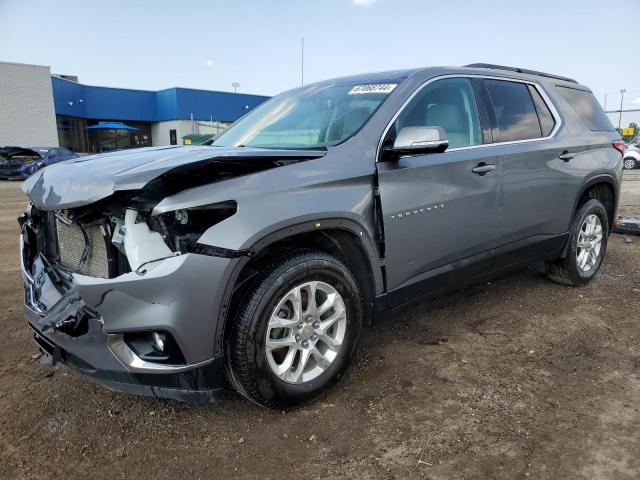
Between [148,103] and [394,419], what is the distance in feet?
135

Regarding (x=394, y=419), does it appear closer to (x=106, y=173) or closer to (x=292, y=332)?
(x=292, y=332)

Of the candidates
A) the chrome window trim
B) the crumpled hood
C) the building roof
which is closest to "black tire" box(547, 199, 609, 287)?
the chrome window trim

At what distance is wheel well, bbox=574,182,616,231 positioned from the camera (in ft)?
15.1

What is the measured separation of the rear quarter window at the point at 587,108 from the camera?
4.52 metres

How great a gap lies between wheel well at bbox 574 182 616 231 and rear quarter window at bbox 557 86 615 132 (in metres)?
0.55

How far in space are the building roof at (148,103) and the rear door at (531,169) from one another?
32263 mm

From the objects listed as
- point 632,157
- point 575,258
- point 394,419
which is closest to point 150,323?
point 394,419

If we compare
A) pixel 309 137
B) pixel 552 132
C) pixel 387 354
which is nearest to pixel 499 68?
pixel 552 132

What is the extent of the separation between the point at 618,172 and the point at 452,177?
267 centimetres

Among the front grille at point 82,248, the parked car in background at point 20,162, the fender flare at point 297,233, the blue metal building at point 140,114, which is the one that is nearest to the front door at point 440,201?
the fender flare at point 297,233

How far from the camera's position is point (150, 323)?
6.95 feet

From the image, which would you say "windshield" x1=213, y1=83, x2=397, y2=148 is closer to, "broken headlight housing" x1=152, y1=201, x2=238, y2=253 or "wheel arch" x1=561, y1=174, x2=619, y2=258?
"broken headlight housing" x1=152, y1=201, x2=238, y2=253

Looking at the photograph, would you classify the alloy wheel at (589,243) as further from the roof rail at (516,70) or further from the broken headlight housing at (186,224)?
the broken headlight housing at (186,224)

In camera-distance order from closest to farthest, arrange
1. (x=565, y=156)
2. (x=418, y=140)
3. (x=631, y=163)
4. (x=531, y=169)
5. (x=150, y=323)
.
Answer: (x=150, y=323), (x=418, y=140), (x=531, y=169), (x=565, y=156), (x=631, y=163)
